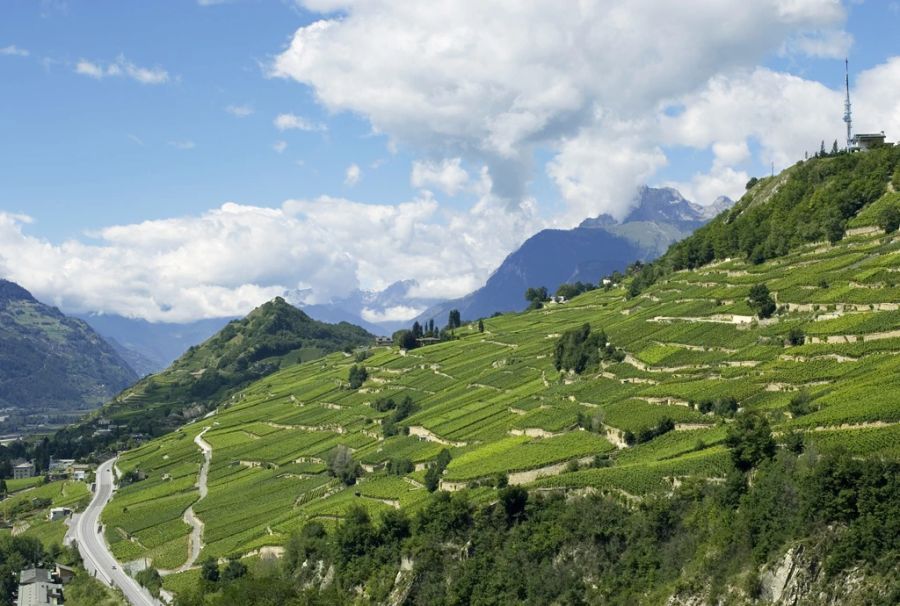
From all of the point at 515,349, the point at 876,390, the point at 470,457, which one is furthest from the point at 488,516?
the point at 515,349

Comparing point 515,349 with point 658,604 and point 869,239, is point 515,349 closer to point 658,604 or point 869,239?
point 869,239

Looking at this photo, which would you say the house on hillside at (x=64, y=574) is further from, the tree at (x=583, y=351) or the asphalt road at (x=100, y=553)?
the tree at (x=583, y=351)

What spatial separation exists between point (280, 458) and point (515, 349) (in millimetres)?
36974

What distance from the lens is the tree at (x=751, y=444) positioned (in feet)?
203

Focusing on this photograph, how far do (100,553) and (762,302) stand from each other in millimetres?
86006

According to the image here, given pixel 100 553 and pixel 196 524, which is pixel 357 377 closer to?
pixel 196 524

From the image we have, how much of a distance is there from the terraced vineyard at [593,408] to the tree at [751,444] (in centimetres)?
290

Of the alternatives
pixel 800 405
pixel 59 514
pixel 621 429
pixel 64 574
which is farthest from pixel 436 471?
pixel 59 514

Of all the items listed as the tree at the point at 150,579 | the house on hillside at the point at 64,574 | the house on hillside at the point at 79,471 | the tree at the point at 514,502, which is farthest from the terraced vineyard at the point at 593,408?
the house on hillside at the point at 79,471

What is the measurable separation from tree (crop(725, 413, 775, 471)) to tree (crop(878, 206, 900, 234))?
175 ft

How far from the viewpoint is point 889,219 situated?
352ft

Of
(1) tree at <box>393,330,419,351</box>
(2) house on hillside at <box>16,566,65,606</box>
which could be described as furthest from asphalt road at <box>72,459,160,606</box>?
(1) tree at <box>393,330,419,351</box>

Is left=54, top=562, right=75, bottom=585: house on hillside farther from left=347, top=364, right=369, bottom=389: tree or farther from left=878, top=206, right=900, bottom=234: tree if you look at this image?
left=878, top=206, right=900, bottom=234: tree

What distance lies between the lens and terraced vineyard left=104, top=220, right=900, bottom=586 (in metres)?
73.0
